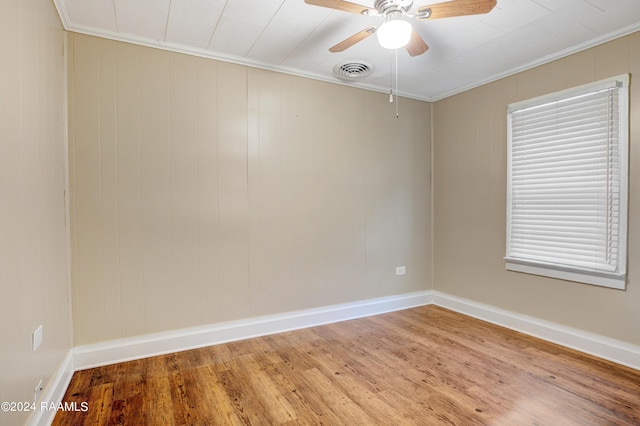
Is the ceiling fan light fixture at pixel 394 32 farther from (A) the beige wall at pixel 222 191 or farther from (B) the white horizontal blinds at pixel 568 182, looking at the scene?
(B) the white horizontal blinds at pixel 568 182

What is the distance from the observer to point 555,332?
304cm

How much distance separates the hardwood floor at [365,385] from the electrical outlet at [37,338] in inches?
21.2

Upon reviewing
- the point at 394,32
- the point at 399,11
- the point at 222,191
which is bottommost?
the point at 222,191

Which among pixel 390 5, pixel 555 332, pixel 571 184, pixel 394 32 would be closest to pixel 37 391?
pixel 394 32

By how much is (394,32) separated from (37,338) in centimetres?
264

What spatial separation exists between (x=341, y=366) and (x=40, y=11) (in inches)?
123

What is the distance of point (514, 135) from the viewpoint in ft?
11.2

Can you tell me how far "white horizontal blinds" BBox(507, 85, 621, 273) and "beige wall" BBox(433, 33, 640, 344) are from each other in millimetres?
121

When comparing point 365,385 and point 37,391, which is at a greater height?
point 37,391

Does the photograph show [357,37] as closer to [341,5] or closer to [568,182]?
[341,5]

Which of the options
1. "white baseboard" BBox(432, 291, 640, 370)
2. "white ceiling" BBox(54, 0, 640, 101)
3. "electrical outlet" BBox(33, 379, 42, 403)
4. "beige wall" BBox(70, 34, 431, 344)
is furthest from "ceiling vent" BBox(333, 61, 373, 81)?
"electrical outlet" BBox(33, 379, 42, 403)

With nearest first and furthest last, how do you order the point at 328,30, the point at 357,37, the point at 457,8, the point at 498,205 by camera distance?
1. the point at 457,8
2. the point at 357,37
3. the point at 328,30
4. the point at 498,205

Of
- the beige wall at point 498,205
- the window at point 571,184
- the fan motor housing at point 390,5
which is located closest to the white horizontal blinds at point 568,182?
the window at point 571,184

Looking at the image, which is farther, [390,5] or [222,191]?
A: [222,191]
